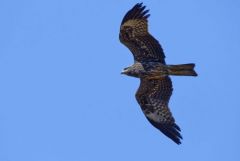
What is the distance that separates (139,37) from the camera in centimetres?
1133

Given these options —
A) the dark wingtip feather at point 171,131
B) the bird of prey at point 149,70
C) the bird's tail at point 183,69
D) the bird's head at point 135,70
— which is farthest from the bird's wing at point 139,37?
the dark wingtip feather at point 171,131

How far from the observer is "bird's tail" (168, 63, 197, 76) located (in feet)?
33.8

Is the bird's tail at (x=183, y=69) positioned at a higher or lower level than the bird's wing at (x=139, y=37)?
lower

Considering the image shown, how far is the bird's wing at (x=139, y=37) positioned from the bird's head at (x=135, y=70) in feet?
0.63

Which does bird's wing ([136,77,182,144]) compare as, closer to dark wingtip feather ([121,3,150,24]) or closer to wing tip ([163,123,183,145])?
wing tip ([163,123,183,145])

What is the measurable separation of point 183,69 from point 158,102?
5.34 feet

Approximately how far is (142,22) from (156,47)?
2.49 ft

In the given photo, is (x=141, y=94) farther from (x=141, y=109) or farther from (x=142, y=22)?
(x=142, y=22)

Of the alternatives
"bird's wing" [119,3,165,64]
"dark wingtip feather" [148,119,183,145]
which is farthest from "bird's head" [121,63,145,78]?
"dark wingtip feather" [148,119,183,145]

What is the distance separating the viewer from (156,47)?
11094mm

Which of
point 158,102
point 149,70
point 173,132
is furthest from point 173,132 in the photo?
point 149,70

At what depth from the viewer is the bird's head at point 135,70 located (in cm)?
1145

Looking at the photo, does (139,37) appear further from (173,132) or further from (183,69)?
(173,132)

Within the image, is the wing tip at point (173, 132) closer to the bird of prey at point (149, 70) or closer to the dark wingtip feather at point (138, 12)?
the bird of prey at point (149, 70)
